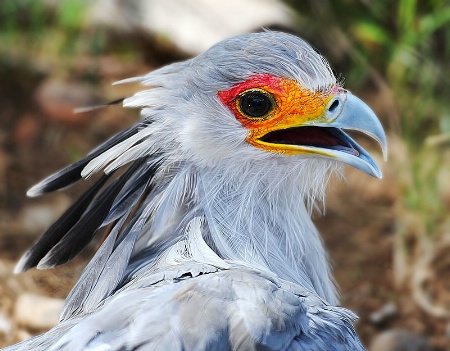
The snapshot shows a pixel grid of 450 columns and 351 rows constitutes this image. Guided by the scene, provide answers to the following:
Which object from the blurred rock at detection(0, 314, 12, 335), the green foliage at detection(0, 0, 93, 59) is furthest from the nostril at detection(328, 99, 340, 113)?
the green foliage at detection(0, 0, 93, 59)

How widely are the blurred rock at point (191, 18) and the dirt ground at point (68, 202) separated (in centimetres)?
28

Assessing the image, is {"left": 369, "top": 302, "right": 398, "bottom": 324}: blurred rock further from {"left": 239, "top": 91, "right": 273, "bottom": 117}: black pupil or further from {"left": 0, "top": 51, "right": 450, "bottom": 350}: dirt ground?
{"left": 239, "top": 91, "right": 273, "bottom": 117}: black pupil

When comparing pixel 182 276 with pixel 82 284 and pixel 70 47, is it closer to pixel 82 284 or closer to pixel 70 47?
pixel 82 284

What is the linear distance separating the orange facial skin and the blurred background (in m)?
0.89

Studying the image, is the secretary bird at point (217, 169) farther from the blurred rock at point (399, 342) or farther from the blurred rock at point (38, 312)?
the blurred rock at point (399, 342)

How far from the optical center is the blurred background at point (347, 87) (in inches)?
159

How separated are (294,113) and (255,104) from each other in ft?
0.41

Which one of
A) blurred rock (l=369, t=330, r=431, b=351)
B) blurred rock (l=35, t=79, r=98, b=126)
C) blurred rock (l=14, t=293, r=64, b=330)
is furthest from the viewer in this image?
blurred rock (l=35, t=79, r=98, b=126)

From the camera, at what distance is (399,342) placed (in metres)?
3.77

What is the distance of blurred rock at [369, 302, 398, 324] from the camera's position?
402 cm

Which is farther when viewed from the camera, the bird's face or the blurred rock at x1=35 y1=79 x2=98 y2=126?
the blurred rock at x1=35 y1=79 x2=98 y2=126

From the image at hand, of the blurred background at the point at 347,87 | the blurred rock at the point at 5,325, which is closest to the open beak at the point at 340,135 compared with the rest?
the blurred background at the point at 347,87

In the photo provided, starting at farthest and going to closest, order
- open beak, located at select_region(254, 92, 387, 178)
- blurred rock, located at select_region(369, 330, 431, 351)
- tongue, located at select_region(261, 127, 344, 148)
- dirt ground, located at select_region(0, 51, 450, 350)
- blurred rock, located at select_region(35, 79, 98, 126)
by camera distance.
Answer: blurred rock, located at select_region(35, 79, 98, 126), dirt ground, located at select_region(0, 51, 450, 350), blurred rock, located at select_region(369, 330, 431, 351), tongue, located at select_region(261, 127, 344, 148), open beak, located at select_region(254, 92, 387, 178)

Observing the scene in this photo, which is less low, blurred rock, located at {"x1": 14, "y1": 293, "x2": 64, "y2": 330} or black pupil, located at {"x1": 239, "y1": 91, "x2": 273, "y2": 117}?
black pupil, located at {"x1": 239, "y1": 91, "x2": 273, "y2": 117}
